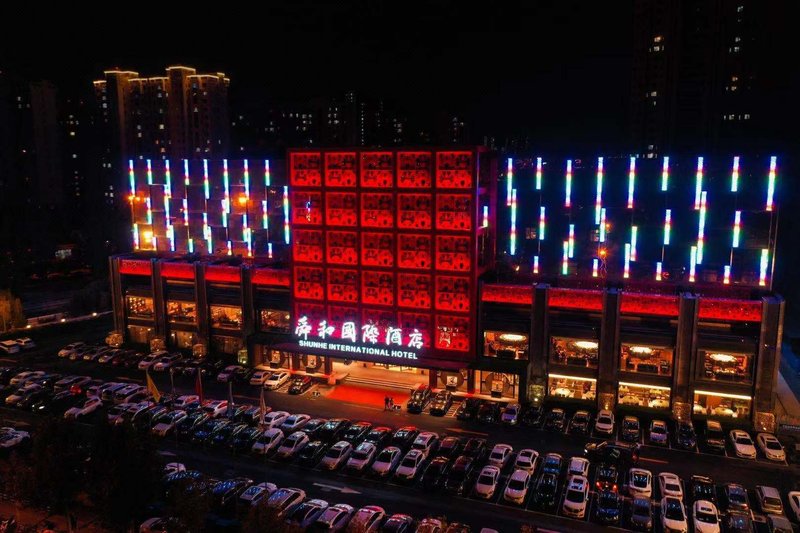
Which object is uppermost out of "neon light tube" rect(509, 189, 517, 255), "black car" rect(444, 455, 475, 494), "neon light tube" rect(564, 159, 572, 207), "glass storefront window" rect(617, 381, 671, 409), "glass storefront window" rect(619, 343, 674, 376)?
"neon light tube" rect(564, 159, 572, 207)

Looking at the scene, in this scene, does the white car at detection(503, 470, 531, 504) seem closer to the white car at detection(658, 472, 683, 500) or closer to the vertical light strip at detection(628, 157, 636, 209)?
the white car at detection(658, 472, 683, 500)

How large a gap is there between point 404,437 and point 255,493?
1066 cm

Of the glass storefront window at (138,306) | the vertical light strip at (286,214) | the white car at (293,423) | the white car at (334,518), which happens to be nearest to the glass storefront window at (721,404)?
the white car at (334,518)

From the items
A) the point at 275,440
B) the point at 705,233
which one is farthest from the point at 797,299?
the point at 275,440

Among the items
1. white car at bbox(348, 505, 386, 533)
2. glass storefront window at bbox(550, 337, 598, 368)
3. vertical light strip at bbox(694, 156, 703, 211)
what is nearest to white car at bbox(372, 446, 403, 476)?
white car at bbox(348, 505, 386, 533)

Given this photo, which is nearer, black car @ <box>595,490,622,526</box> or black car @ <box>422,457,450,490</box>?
black car @ <box>595,490,622,526</box>

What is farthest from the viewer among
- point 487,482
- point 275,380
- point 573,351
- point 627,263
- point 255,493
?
point 275,380

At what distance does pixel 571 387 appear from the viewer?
44188 millimetres

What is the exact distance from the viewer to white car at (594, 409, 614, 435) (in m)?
38.8

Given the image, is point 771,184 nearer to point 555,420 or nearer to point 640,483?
point 555,420

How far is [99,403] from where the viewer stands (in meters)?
43.1

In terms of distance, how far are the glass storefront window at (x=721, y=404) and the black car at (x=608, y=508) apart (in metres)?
14.8

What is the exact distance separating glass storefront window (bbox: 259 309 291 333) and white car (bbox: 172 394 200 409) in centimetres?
1042

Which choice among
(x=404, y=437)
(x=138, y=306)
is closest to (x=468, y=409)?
(x=404, y=437)
